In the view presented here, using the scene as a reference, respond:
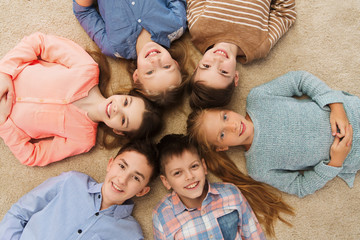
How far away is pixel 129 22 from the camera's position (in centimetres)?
119

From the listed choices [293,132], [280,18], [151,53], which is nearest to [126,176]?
[151,53]

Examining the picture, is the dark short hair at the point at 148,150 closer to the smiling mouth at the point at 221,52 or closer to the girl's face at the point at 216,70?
the girl's face at the point at 216,70

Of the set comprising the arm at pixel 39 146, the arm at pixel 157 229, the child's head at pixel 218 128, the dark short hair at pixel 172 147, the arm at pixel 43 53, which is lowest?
the arm at pixel 157 229

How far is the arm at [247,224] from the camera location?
1.19 m

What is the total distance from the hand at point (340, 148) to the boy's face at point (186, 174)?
0.59m

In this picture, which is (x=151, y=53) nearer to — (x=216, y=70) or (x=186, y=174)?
(x=216, y=70)

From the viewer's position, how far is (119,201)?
1.18 m

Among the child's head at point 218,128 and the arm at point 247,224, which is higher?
the child's head at point 218,128

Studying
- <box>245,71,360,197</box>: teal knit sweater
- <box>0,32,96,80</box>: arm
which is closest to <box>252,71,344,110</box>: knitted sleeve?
<box>245,71,360,197</box>: teal knit sweater

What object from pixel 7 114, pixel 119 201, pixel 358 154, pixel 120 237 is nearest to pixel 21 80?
pixel 7 114

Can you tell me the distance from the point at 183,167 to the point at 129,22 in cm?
71

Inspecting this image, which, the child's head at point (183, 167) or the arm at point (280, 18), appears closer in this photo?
the child's head at point (183, 167)

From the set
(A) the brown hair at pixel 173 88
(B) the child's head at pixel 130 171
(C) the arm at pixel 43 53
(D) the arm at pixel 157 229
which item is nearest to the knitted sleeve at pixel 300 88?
(A) the brown hair at pixel 173 88

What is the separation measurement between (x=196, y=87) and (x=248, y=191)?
22.5 inches
